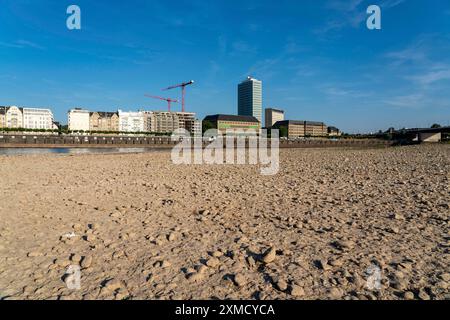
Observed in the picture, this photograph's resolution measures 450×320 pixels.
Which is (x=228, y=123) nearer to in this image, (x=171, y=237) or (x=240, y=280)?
(x=171, y=237)

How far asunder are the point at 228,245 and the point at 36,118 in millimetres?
196843

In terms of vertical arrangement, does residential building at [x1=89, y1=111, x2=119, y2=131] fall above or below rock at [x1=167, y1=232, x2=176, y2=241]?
above

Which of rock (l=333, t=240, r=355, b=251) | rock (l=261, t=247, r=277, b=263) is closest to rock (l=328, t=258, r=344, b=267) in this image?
rock (l=333, t=240, r=355, b=251)

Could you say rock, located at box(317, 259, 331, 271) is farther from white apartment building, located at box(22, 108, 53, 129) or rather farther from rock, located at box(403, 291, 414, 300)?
white apartment building, located at box(22, 108, 53, 129)

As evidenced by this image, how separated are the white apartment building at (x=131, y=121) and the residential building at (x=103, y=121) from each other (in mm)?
4127

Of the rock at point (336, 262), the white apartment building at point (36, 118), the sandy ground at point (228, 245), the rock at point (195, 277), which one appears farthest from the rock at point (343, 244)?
the white apartment building at point (36, 118)

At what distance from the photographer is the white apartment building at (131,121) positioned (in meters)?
184

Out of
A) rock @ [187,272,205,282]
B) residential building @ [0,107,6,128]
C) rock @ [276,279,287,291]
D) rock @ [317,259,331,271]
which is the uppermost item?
residential building @ [0,107,6,128]

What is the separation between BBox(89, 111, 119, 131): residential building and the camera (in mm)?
170125

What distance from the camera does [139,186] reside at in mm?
11562

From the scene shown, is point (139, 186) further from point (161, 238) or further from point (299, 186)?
point (299, 186)

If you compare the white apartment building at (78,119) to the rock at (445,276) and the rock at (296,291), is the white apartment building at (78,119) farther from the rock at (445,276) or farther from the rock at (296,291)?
the rock at (445,276)

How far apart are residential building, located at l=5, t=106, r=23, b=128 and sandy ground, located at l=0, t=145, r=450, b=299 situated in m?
175

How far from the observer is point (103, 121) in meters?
173
